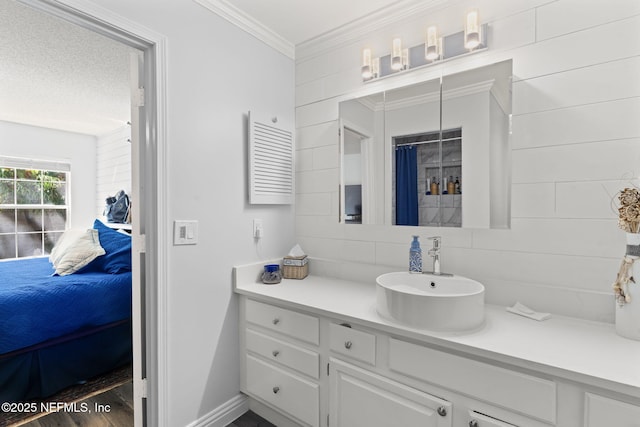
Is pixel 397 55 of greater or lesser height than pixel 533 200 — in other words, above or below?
above

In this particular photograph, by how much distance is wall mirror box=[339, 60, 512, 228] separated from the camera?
1508 millimetres

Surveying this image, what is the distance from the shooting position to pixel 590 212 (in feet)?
4.26

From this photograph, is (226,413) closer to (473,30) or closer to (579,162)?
(579,162)

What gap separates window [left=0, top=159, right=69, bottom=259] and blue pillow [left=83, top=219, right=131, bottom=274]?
208cm

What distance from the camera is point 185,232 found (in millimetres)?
1582

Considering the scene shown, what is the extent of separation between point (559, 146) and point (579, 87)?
0.81 ft

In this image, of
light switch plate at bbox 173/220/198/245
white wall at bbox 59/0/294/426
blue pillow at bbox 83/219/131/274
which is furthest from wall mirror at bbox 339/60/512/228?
blue pillow at bbox 83/219/131/274

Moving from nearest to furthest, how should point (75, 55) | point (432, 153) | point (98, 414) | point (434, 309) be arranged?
1. point (434, 309)
2. point (432, 153)
3. point (98, 414)
4. point (75, 55)

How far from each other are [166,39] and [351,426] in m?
1.98

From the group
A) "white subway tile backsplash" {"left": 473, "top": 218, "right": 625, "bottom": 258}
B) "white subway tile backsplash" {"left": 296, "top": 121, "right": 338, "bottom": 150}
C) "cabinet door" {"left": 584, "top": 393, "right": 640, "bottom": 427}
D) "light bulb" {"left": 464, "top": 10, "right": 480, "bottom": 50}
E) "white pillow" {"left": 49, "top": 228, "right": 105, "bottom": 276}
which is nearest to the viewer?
"cabinet door" {"left": 584, "top": 393, "right": 640, "bottom": 427}

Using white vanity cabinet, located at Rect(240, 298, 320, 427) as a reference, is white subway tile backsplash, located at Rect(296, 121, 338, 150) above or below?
above

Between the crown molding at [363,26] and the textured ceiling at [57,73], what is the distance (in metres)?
1.18

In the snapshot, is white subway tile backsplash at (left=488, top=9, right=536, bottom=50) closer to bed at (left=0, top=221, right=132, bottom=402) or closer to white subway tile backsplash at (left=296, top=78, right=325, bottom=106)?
white subway tile backsplash at (left=296, top=78, right=325, bottom=106)

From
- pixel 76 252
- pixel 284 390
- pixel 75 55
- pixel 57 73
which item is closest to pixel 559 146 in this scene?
pixel 284 390
